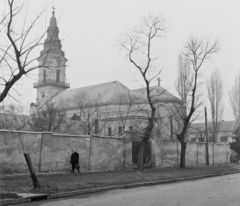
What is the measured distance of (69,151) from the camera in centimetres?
2017

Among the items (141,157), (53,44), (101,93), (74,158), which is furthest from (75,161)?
(101,93)

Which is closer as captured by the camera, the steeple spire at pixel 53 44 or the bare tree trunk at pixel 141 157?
the steeple spire at pixel 53 44

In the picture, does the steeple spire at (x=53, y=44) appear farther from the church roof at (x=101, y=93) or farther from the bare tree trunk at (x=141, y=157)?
A: the church roof at (x=101, y=93)

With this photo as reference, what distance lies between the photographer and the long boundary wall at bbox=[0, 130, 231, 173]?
17109 mm

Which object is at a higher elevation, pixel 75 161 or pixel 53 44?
pixel 53 44

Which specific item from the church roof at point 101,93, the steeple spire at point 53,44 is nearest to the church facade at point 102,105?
the church roof at point 101,93

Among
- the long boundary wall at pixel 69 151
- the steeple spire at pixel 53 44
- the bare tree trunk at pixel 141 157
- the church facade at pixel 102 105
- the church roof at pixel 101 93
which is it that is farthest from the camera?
the church roof at pixel 101 93

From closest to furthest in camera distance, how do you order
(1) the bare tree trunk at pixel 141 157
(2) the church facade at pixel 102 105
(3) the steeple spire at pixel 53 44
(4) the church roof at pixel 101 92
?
(3) the steeple spire at pixel 53 44, (1) the bare tree trunk at pixel 141 157, (2) the church facade at pixel 102 105, (4) the church roof at pixel 101 92

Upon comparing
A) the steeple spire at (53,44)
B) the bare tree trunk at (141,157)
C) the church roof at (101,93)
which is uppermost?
the church roof at (101,93)

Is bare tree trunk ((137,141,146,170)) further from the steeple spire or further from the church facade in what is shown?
the church facade

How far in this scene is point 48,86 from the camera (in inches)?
3118

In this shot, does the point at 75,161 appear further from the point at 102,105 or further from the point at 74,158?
the point at 102,105

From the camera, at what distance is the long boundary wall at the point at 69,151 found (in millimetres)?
17109

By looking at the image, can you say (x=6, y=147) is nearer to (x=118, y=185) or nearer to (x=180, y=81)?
(x=118, y=185)
